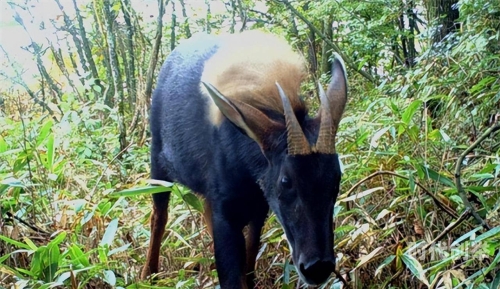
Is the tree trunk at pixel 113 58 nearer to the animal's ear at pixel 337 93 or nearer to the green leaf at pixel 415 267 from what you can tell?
the animal's ear at pixel 337 93

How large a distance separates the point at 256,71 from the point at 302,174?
975mm

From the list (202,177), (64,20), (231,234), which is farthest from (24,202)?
(64,20)

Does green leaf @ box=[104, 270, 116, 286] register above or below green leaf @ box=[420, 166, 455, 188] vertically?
below

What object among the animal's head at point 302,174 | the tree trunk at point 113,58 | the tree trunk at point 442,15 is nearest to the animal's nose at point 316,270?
the animal's head at point 302,174

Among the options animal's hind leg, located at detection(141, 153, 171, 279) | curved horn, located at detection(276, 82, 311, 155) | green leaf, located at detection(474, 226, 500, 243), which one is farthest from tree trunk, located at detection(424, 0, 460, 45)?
curved horn, located at detection(276, 82, 311, 155)

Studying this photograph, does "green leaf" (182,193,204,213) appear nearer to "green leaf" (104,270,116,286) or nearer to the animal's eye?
"green leaf" (104,270,116,286)

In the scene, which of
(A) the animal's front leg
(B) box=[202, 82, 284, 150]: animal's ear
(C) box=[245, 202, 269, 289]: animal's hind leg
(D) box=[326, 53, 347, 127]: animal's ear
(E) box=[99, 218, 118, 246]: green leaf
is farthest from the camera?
(C) box=[245, 202, 269, 289]: animal's hind leg

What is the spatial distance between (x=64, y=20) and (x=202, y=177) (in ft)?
20.9

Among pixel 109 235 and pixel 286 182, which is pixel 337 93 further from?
pixel 109 235

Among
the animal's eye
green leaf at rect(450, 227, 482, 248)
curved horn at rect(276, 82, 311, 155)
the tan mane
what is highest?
the tan mane

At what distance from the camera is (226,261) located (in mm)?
3482

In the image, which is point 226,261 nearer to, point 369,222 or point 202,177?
point 202,177

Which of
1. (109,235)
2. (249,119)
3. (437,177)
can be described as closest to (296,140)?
(249,119)

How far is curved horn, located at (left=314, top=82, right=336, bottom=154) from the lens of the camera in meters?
2.96
